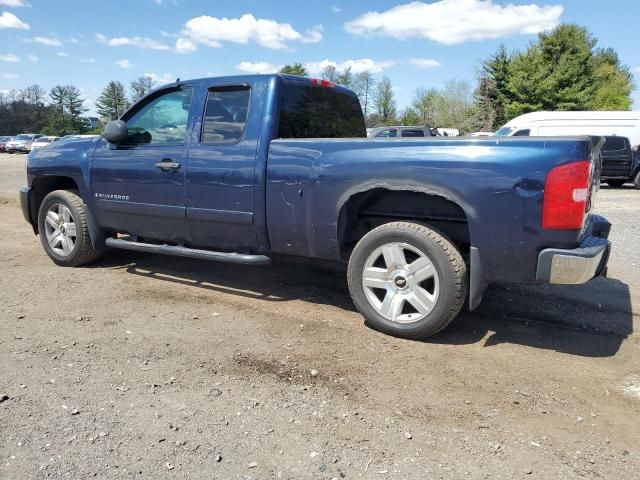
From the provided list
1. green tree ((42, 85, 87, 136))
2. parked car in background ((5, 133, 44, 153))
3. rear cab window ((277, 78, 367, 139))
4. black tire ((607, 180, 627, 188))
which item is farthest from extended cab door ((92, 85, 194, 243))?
green tree ((42, 85, 87, 136))

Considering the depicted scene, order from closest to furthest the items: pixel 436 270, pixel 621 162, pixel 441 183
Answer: pixel 441 183, pixel 436 270, pixel 621 162

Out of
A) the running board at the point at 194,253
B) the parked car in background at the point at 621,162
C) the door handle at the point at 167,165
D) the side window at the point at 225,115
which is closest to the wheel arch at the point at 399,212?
the running board at the point at 194,253

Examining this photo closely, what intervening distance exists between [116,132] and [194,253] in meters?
1.42

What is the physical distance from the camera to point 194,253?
489 centimetres

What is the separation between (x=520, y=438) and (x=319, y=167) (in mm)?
2302

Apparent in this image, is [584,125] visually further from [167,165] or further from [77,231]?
[77,231]

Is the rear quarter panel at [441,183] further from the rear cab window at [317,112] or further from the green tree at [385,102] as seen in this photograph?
the green tree at [385,102]

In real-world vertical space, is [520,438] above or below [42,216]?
below

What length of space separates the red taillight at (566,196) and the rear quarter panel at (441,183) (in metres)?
0.04

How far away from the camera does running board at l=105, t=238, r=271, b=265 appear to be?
181 inches

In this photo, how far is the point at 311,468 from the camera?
96.1 inches

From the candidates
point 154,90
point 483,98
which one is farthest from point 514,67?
point 154,90

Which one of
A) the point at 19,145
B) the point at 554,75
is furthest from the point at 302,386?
the point at 554,75

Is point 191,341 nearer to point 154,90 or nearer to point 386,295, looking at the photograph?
point 386,295
